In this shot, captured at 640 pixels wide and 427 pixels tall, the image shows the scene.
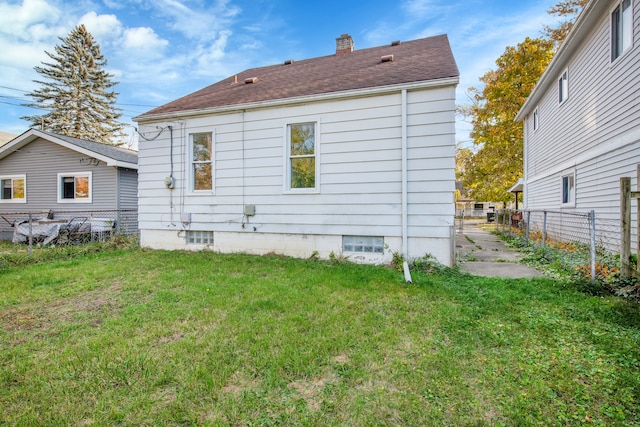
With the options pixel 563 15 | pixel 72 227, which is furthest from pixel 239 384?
pixel 563 15

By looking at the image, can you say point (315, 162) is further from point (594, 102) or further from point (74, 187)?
point (74, 187)

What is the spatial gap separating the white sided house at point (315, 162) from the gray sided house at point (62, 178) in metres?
4.79

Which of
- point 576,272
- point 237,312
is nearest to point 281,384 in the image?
point 237,312

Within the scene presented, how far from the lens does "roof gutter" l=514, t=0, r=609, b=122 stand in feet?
21.6

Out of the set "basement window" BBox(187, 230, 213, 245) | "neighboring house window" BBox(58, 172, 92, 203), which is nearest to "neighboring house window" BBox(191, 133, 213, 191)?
"basement window" BBox(187, 230, 213, 245)

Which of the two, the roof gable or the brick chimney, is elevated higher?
the brick chimney

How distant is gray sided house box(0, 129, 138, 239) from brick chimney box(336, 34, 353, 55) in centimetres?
859

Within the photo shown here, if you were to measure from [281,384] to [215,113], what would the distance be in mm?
6334

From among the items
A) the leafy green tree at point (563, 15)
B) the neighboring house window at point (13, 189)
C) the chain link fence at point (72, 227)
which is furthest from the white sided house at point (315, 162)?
the leafy green tree at point (563, 15)

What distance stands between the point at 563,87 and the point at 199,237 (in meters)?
11.6

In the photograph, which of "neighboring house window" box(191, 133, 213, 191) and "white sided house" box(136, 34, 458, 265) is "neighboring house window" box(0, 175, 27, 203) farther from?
"neighboring house window" box(191, 133, 213, 191)

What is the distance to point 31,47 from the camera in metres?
23.2

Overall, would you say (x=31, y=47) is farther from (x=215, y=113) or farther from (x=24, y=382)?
(x=24, y=382)

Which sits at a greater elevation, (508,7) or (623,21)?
(508,7)
